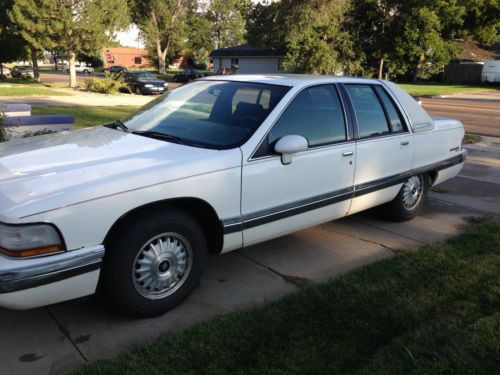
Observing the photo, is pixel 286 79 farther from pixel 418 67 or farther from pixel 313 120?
pixel 418 67

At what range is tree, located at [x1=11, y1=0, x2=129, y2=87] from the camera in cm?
2806

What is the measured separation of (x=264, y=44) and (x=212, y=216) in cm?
3707

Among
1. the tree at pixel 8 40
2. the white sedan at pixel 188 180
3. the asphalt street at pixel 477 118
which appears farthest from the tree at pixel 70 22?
the white sedan at pixel 188 180

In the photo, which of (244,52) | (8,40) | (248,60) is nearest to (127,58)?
(244,52)

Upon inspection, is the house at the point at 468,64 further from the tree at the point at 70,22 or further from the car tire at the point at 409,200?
the car tire at the point at 409,200

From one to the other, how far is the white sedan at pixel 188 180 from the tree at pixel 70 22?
27.6 meters

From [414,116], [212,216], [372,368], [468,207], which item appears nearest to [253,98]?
[212,216]

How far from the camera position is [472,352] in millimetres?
2816

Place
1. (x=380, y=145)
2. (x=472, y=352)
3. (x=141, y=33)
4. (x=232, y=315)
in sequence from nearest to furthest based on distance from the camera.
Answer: (x=472, y=352), (x=232, y=315), (x=380, y=145), (x=141, y=33)

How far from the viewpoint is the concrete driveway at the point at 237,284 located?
9.59 ft

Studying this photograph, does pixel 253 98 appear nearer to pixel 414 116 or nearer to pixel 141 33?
pixel 414 116

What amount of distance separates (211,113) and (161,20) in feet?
182

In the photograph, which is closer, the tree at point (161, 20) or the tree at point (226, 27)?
the tree at point (161, 20)

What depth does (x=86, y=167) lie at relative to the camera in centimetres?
310
